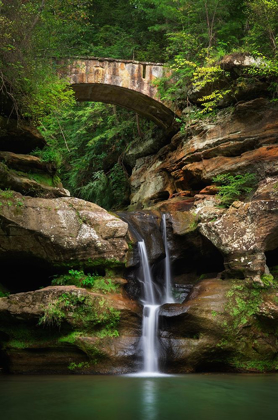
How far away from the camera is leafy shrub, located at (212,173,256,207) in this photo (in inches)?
474

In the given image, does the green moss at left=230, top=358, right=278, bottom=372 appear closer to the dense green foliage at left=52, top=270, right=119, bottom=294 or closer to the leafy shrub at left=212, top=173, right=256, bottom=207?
the dense green foliage at left=52, top=270, right=119, bottom=294

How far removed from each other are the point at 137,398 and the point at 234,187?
7.66 metres

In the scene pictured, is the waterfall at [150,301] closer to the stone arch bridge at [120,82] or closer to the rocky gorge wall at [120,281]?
the rocky gorge wall at [120,281]

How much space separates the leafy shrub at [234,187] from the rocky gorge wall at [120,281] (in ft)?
1.99

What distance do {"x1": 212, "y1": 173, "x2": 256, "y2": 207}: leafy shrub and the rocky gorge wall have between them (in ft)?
1.99

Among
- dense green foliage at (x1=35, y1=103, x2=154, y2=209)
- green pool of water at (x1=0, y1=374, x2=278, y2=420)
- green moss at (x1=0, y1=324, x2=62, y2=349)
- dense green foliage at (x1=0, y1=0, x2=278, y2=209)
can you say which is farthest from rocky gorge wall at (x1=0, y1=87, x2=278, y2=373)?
dense green foliage at (x1=35, y1=103, x2=154, y2=209)

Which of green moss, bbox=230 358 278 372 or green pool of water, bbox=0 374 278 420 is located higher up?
green pool of water, bbox=0 374 278 420

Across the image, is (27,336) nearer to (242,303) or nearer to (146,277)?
(146,277)

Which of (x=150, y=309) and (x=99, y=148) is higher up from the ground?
(x=99, y=148)

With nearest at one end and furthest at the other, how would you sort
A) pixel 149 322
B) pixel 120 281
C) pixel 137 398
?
pixel 137 398 < pixel 149 322 < pixel 120 281

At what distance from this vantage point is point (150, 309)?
9.30 m

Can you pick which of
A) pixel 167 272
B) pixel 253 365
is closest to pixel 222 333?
pixel 253 365

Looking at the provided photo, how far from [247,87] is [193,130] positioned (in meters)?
2.63

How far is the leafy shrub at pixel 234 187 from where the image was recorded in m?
12.0
